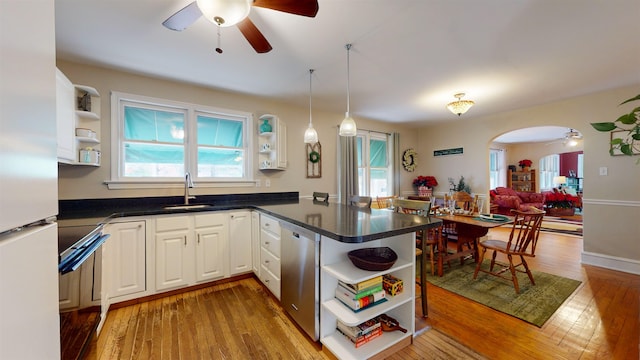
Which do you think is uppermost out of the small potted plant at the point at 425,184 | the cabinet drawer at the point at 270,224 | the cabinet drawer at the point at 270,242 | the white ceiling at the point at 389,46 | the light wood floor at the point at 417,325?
the white ceiling at the point at 389,46

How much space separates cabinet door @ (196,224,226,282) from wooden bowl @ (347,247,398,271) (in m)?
1.67

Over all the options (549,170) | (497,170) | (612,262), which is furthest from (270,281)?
(549,170)

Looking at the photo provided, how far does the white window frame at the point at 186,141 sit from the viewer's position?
273cm

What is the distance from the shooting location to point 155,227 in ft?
7.88

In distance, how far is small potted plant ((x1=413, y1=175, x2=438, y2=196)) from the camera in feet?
17.9

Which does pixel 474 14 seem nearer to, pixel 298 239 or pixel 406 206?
pixel 406 206

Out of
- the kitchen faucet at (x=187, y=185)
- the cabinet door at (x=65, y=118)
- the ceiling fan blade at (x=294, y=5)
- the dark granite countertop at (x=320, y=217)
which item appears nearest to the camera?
the ceiling fan blade at (x=294, y=5)

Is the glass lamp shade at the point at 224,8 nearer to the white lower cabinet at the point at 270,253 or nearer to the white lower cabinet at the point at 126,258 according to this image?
the white lower cabinet at the point at 270,253

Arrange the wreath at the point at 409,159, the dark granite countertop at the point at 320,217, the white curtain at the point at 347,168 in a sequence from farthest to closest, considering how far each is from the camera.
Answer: the wreath at the point at 409,159 < the white curtain at the point at 347,168 < the dark granite countertop at the point at 320,217

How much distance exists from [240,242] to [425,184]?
4.38m

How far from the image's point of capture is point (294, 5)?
1.41m

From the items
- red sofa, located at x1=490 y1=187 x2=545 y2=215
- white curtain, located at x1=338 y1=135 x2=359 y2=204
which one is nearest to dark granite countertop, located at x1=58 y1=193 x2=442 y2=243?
white curtain, located at x1=338 y1=135 x2=359 y2=204

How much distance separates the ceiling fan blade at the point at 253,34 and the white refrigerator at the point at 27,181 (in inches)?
44.0

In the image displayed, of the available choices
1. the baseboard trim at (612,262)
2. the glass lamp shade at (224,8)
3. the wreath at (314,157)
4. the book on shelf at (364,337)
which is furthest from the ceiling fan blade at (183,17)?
the baseboard trim at (612,262)
